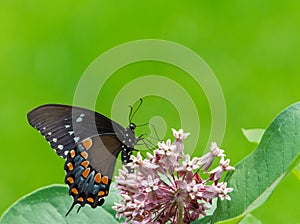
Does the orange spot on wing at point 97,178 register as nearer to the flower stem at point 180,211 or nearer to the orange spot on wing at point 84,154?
the orange spot on wing at point 84,154

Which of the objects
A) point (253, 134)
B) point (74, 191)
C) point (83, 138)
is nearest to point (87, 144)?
Result: point (83, 138)

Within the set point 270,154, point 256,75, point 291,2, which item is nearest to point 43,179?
point 256,75

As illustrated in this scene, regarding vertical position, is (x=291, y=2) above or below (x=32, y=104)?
above

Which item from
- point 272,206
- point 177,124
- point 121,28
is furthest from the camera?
point 121,28

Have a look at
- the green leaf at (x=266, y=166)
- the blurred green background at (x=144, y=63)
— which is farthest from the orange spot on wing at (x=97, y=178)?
the blurred green background at (x=144, y=63)

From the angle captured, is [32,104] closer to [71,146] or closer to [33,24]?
[33,24]

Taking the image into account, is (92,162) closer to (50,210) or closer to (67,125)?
(67,125)
